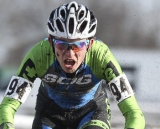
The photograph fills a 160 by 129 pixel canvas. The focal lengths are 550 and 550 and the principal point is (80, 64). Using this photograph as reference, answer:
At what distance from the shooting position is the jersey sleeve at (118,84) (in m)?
4.28

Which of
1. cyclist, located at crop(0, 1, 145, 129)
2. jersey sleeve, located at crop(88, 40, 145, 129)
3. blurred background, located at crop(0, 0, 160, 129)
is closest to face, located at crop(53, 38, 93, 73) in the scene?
cyclist, located at crop(0, 1, 145, 129)

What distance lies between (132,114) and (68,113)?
→ 32.9 inches

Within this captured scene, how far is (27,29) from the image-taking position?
12.1 metres

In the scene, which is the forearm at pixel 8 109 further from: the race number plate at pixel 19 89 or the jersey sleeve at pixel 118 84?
the jersey sleeve at pixel 118 84

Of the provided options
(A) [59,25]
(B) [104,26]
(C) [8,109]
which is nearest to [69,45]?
(A) [59,25]

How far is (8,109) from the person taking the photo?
441 centimetres

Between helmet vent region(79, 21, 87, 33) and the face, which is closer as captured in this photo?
the face

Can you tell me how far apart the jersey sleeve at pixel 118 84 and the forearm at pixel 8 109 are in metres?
0.77

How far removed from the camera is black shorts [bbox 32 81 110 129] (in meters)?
4.85

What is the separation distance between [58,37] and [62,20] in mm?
144

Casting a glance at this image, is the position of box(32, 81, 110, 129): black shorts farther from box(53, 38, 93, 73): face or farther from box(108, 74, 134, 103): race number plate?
box(53, 38, 93, 73): face

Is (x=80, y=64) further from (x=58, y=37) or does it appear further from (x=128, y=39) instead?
(x=128, y=39)

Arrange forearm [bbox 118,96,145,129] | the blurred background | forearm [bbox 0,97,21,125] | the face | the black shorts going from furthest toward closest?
the blurred background → the black shorts → the face → forearm [bbox 0,97,21,125] → forearm [bbox 118,96,145,129]

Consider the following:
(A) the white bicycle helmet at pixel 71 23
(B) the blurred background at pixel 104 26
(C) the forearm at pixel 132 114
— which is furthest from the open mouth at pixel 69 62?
(B) the blurred background at pixel 104 26
